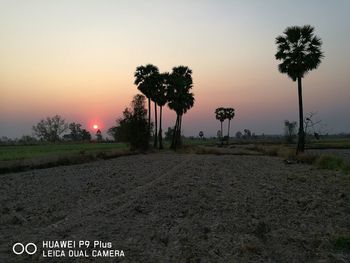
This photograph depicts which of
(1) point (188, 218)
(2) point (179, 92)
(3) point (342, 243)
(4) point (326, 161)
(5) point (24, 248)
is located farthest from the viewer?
(2) point (179, 92)

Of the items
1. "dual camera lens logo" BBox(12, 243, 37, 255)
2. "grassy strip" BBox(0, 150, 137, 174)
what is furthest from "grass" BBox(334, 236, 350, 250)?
"grassy strip" BBox(0, 150, 137, 174)

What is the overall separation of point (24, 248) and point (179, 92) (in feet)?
199

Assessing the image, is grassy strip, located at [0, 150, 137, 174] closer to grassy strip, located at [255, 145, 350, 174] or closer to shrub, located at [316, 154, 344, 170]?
grassy strip, located at [255, 145, 350, 174]

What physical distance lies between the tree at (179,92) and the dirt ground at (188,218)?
4947cm

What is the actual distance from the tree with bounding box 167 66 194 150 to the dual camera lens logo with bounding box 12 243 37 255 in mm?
58956

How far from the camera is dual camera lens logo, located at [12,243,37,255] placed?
8.89 m

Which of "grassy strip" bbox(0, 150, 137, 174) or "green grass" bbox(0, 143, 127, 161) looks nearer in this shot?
"grassy strip" bbox(0, 150, 137, 174)

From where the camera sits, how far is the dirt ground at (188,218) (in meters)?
9.31

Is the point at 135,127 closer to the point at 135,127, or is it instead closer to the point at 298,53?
the point at 135,127

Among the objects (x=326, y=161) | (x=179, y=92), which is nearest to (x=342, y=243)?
(x=326, y=161)

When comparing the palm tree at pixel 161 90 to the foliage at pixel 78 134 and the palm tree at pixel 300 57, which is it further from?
the foliage at pixel 78 134

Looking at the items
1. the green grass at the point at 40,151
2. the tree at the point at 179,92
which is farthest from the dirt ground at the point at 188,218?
the tree at the point at 179,92

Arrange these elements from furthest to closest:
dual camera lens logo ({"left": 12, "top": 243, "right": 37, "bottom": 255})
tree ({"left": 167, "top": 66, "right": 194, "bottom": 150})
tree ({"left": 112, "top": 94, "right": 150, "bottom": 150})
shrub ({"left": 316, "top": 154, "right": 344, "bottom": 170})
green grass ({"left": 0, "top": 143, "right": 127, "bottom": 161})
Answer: tree ({"left": 167, "top": 66, "right": 194, "bottom": 150}), tree ({"left": 112, "top": 94, "right": 150, "bottom": 150}), green grass ({"left": 0, "top": 143, "right": 127, "bottom": 161}), shrub ({"left": 316, "top": 154, "right": 344, "bottom": 170}), dual camera lens logo ({"left": 12, "top": 243, "right": 37, "bottom": 255})

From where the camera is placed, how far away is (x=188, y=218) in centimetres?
1217
